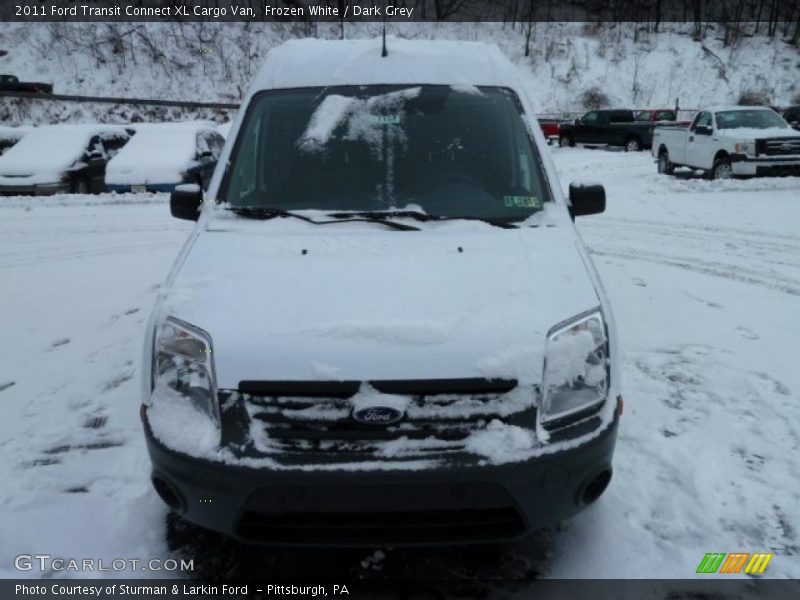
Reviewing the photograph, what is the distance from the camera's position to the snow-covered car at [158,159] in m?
12.3

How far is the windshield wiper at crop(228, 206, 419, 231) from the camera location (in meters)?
2.99

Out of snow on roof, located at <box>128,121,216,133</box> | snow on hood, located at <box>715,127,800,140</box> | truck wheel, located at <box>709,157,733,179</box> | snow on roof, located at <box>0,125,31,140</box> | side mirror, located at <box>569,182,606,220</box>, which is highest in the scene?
snow on hood, located at <box>715,127,800,140</box>

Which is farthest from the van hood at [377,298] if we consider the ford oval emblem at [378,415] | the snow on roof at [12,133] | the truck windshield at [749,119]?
the snow on roof at [12,133]

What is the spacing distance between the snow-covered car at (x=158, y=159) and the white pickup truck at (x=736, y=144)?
10.9 meters

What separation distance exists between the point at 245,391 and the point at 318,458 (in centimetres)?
35

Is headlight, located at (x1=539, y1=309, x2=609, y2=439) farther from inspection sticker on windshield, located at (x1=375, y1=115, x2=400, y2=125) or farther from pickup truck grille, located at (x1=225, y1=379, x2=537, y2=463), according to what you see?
inspection sticker on windshield, located at (x1=375, y1=115, x2=400, y2=125)

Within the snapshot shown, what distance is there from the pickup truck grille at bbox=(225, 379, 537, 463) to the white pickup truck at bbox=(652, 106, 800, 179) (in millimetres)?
13691

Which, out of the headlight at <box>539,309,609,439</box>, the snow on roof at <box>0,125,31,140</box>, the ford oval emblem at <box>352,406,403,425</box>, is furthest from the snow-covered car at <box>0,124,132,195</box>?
the headlight at <box>539,309,609,439</box>

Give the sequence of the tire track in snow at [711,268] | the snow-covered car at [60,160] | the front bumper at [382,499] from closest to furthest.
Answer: the front bumper at [382,499], the tire track in snow at [711,268], the snow-covered car at [60,160]

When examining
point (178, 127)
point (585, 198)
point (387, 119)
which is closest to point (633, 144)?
point (178, 127)

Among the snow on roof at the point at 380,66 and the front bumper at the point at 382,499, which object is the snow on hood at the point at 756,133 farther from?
the front bumper at the point at 382,499

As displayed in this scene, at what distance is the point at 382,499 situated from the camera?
2143 mm

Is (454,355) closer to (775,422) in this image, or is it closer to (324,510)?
(324,510)

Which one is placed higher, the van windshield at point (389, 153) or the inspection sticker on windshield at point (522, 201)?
the van windshield at point (389, 153)
